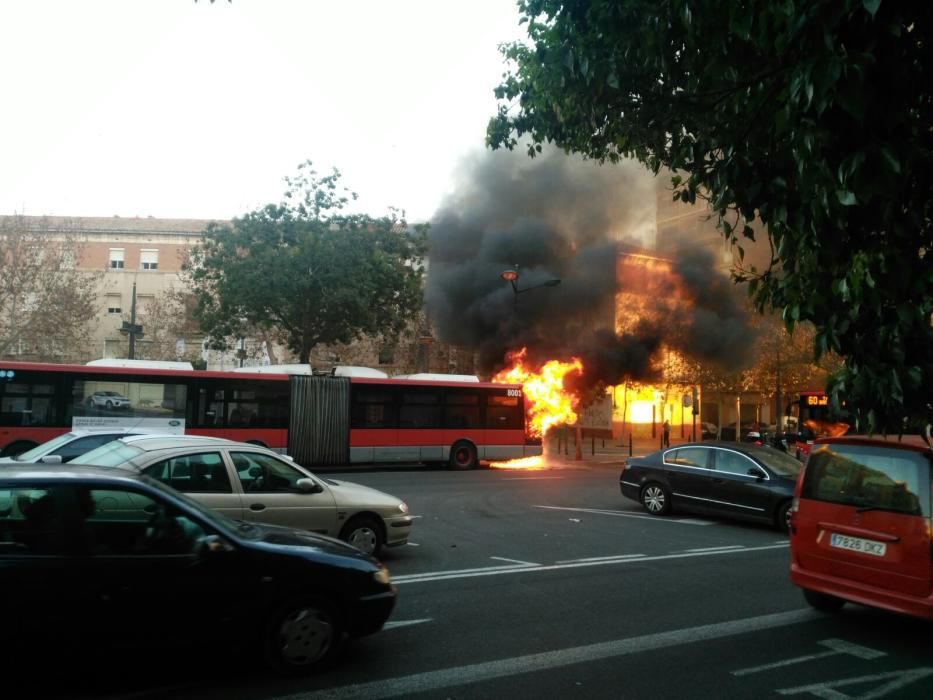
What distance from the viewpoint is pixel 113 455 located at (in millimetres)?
6582

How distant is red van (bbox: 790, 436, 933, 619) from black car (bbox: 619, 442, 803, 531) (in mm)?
4430

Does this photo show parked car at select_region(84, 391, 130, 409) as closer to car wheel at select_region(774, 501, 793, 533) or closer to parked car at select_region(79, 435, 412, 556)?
parked car at select_region(79, 435, 412, 556)

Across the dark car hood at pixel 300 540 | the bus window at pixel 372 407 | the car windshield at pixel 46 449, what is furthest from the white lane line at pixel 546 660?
the bus window at pixel 372 407

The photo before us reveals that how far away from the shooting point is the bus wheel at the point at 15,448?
15102mm

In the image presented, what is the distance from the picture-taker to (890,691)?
4453 millimetres

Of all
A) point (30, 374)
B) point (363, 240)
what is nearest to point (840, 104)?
point (30, 374)

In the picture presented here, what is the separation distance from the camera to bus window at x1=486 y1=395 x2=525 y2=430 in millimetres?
20797

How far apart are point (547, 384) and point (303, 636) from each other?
70.9 ft

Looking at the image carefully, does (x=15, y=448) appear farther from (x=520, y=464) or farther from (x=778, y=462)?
(x=778, y=462)

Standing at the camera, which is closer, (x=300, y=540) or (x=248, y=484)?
(x=300, y=540)

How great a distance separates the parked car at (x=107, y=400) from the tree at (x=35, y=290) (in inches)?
573

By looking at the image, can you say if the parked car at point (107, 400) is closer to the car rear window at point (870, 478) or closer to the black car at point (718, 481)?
the black car at point (718, 481)

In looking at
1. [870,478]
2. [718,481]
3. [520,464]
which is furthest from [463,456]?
[870,478]

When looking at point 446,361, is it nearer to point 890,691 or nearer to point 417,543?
point 417,543
